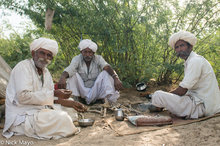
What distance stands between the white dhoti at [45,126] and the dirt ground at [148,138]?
9 centimetres

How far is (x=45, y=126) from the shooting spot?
9.40 ft

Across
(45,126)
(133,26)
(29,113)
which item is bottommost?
(45,126)

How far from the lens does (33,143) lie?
275 cm

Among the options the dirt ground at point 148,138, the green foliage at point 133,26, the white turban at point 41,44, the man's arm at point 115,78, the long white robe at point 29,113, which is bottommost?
the dirt ground at point 148,138

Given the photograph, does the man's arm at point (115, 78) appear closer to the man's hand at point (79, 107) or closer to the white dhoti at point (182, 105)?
the white dhoti at point (182, 105)

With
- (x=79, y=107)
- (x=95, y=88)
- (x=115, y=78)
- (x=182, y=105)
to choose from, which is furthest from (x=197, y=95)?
(x=95, y=88)

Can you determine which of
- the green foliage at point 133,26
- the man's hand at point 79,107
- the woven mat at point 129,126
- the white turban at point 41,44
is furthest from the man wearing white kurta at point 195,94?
the white turban at point 41,44

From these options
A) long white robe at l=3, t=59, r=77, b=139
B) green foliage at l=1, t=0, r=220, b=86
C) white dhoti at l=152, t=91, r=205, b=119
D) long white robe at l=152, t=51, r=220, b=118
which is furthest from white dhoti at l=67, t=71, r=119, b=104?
long white robe at l=3, t=59, r=77, b=139

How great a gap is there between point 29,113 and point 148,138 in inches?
66.2

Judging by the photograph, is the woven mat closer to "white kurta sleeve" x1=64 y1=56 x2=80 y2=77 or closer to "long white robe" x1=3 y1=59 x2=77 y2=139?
"long white robe" x1=3 y1=59 x2=77 y2=139

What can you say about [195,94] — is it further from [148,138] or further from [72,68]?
[72,68]

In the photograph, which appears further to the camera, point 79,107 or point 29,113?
point 79,107

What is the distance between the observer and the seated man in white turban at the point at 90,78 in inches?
191

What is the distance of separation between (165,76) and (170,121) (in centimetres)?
326
